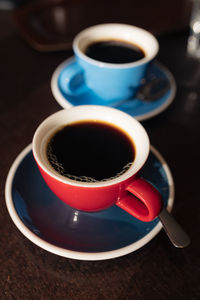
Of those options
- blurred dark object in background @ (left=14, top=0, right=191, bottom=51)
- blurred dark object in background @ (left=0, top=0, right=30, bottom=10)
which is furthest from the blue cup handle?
blurred dark object in background @ (left=0, top=0, right=30, bottom=10)

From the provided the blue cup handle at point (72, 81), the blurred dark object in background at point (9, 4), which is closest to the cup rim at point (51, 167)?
the blue cup handle at point (72, 81)

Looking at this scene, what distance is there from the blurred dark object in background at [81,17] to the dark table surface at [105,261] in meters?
0.07

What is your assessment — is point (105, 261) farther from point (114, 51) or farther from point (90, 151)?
point (114, 51)

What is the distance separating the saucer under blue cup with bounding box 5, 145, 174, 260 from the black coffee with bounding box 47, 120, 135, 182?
7 cm

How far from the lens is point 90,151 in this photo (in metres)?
0.66

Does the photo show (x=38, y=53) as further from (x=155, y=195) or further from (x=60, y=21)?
(x=155, y=195)

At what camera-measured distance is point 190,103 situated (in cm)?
94

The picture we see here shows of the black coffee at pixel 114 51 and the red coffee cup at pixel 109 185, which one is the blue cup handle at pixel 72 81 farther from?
the red coffee cup at pixel 109 185

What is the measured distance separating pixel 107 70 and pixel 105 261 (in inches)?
19.0

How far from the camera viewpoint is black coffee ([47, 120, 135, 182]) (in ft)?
2.01

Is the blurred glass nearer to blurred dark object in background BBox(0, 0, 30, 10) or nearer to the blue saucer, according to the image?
the blue saucer

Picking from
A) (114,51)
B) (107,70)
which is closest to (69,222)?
(107,70)

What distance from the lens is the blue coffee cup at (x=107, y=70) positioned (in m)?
0.82

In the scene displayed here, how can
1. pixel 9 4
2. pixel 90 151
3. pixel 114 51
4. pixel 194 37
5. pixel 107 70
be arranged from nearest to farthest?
pixel 90 151, pixel 107 70, pixel 114 51, pixel 194 37, pixel 9 4
